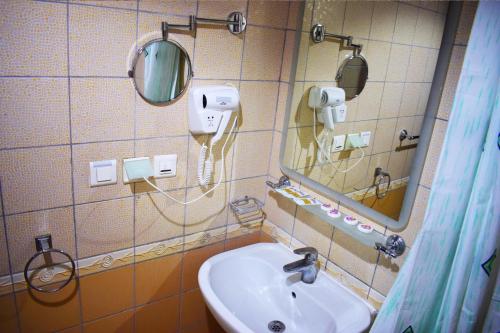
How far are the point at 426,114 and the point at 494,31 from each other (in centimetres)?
34

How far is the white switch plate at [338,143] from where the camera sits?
1331 mm

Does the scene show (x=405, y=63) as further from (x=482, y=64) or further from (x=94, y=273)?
(x=94, y=273)

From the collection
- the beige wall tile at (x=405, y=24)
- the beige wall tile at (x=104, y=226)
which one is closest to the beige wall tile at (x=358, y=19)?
the beige wall tile at (x=405, y=24)

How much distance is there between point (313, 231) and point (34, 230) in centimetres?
100

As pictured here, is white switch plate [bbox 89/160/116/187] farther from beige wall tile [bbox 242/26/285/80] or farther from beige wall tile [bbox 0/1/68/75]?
beige wall tile [bbox 242/26/285/80]

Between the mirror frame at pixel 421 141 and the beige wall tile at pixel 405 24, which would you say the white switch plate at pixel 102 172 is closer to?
the mirror frame at pixel 421 141

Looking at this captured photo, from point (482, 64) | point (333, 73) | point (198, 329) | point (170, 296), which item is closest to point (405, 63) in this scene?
point (333, 73)

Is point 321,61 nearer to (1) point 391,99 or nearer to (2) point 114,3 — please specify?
(1) point 391,99

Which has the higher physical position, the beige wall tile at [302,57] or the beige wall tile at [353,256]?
the beige wall tile at [302,57]

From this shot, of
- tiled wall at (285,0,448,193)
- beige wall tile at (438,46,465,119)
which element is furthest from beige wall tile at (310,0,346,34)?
beige wall tile at (438,46,465,119)

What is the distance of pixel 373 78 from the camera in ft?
3.99

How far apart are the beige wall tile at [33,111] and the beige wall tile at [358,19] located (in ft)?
3.16

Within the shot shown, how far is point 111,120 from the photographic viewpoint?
1142 mm

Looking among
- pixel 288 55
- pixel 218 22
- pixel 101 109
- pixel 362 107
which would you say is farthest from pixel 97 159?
pixel 362 107
